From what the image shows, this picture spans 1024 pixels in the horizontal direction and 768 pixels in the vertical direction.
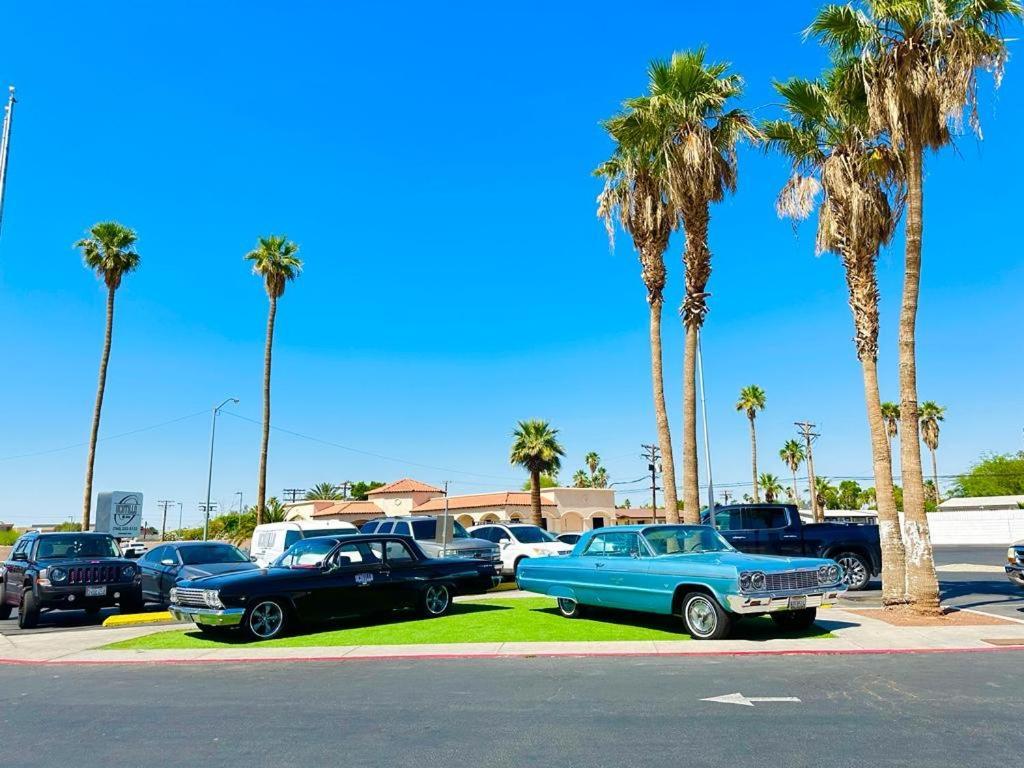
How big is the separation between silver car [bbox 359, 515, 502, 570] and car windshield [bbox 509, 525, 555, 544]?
120 cm

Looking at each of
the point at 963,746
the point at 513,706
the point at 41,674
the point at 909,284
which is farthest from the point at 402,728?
the point at 909,284

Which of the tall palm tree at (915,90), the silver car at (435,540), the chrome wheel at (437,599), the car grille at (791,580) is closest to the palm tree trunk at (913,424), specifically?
the tall palm tree at (915,90)

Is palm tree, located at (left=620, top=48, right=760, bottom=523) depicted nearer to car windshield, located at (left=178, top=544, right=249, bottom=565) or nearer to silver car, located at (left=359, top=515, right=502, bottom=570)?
silver car, located at (left=359, top=515, right=502, bottom=570)

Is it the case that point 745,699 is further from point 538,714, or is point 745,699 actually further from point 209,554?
point 209,554

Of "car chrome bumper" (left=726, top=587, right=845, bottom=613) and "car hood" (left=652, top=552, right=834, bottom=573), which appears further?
"car hood" (left=652, top=552, right=834, bottom=573)

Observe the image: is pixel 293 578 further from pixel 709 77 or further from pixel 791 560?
pixel 709 77

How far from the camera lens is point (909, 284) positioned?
14.7m

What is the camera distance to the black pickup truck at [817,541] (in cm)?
1791

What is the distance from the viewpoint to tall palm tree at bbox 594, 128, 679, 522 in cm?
2133

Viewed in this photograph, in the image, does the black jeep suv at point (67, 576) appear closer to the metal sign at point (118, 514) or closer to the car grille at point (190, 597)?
the car grille at point (190, 597)

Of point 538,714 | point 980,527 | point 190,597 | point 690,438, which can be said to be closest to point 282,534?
point 190,597

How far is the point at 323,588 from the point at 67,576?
6384 mm

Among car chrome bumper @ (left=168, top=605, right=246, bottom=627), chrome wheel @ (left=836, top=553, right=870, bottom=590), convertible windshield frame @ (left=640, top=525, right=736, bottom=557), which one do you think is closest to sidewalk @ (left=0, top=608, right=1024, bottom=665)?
car chrome bumper @ (left=168, top=605, right=246, bottom=627)

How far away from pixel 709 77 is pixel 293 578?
1538 cm
